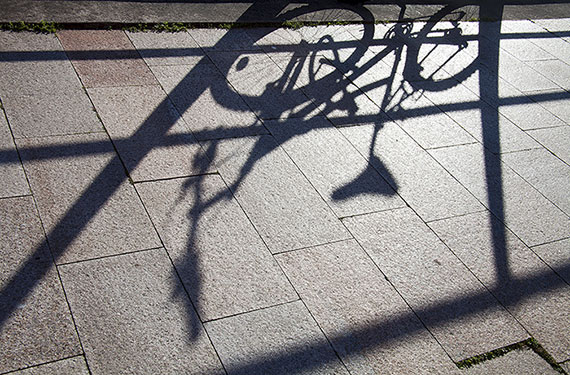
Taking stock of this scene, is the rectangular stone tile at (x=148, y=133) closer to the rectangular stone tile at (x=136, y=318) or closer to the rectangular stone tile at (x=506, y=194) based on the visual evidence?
the rectangular stone tile at (x=136, y=318)

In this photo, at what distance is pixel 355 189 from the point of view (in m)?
4.93

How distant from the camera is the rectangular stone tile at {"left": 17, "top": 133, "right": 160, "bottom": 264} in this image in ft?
12.8

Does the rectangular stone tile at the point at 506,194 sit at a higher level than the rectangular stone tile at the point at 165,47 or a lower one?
higher

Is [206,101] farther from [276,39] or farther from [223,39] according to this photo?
[276,39]

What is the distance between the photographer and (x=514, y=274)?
4.48m

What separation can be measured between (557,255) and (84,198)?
A: 12.3 feet

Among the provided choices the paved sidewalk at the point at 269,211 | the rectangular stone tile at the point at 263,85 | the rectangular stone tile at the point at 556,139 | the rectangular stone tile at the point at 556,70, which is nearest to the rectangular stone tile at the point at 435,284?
the paved sidewalk at the point at 269,211

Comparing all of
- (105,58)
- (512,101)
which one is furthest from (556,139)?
(105,58)

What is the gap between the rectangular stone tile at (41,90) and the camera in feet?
15.9

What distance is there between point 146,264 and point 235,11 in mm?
4567

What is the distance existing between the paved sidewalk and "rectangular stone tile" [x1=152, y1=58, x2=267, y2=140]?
24mm

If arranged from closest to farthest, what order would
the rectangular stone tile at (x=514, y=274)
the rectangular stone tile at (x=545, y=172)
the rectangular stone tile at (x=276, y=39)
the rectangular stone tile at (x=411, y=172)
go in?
A: 1. the rectangular stone tile at (x=514, y=274)
2. the rectangular stone tile at (x=411, y=172)
3. the rectangular stone tile at (x=545, y=172)
4. the rectangular stone tile at (x=276, y=39)

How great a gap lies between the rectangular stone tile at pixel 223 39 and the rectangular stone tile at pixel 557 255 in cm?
379

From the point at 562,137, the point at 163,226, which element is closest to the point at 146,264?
the point at 163,226
